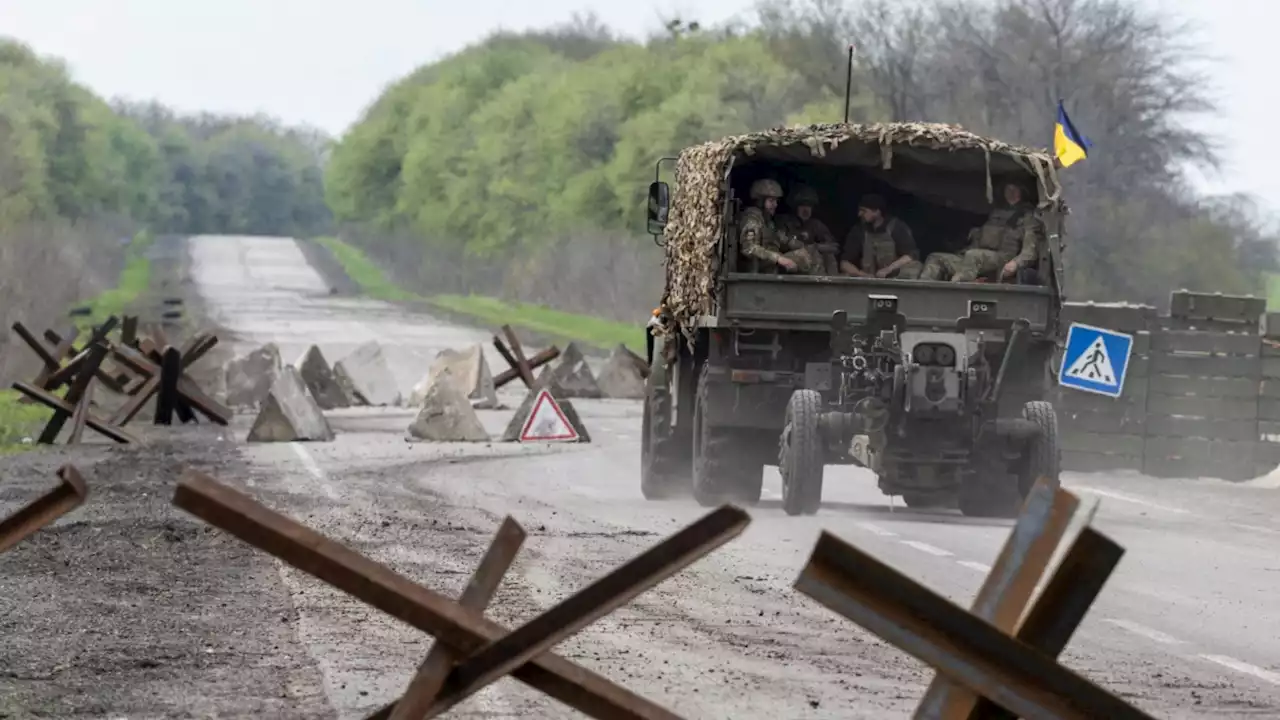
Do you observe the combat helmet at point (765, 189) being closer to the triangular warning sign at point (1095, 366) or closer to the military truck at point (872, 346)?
the military truck at point (872, 346)

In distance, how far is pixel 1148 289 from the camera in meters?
57.7

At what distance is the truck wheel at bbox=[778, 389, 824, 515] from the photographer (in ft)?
54.0

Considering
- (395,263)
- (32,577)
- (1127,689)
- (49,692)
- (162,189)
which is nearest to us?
(49,692)

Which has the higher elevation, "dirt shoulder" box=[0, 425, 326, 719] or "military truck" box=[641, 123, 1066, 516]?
"military truck" box=[641, 123, 1066, 516]

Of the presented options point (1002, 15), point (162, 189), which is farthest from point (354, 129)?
point (1002, 15)

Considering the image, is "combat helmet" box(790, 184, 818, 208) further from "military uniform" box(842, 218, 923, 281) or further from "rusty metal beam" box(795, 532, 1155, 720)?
"rusty metal beam" box(795, 532, 1155, 720)

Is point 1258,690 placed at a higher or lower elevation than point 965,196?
lower

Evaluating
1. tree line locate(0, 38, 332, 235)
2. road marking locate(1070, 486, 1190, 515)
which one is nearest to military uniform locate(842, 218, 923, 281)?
road marking locate(1070, 486, 1190, 515)

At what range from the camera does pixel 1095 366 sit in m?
23.7

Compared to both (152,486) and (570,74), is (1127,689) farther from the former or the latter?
(570,74)

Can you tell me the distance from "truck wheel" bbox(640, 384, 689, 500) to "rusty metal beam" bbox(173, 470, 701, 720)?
14015 mm

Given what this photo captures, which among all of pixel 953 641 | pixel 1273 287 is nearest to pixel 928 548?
pixel 953 641

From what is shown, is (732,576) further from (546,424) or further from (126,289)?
(126,289)

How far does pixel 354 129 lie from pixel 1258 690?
143004mm
